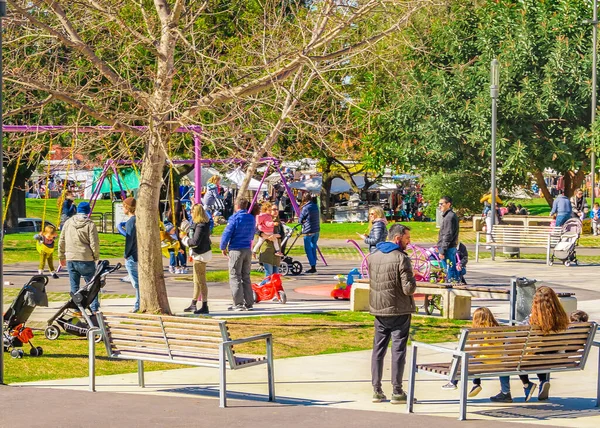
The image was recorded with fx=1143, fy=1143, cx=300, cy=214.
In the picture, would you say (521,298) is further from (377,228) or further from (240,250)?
(377,228)

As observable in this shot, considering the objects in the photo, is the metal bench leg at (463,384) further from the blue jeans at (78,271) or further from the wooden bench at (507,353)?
the blue jeans at (78,271)

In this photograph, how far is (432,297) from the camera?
1731cm

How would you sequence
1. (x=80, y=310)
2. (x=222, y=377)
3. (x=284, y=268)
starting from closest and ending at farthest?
(x=222, y=377) → (x=80, y=310) → (x=284, y=268)

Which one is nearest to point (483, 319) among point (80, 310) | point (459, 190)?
point (80, 310)

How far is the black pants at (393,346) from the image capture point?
10477mm

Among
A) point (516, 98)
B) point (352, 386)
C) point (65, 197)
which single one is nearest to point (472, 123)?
point (516, 98)

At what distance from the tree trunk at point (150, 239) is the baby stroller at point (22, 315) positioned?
2.65 m

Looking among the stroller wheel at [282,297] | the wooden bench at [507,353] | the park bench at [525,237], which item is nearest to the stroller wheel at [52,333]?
the stroller wheel at [282,297]

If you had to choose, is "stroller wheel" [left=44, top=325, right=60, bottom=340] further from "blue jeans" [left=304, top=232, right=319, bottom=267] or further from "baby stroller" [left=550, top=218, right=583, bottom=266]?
"baby stroller" [left=550, top=218, right=583, bottom=266]

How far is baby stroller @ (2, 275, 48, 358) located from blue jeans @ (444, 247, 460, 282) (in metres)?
9.20

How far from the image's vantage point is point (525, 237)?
2681 centimetres

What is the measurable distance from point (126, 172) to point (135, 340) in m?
29.4

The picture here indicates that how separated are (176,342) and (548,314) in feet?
11.1

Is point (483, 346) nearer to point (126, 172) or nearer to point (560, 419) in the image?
point (560, 419)
